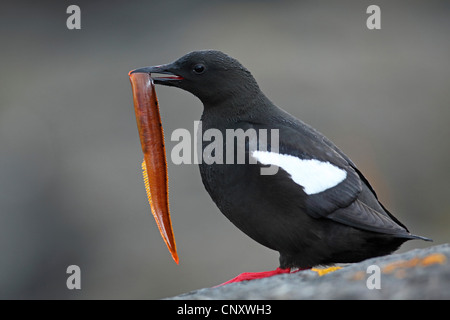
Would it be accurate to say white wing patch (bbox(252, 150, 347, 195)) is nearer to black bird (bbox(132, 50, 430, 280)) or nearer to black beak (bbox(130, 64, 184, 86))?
black bird (bbox(132, 50, 430, 280))

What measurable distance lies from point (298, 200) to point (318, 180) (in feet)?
0.66

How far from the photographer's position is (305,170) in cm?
440

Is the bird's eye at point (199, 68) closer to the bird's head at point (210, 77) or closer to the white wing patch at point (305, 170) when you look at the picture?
the bird's head at point (210, 77)

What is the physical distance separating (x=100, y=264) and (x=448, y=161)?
5.57 meters

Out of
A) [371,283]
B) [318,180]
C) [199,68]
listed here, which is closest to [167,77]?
[199,68]

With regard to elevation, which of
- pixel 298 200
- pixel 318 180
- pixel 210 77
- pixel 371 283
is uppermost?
pixel 210 77

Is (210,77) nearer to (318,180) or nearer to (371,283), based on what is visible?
(318,180)

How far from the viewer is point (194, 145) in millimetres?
4871

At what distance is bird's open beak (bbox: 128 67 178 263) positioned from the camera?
4.45 m

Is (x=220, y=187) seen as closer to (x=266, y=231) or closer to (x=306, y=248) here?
(x=266, y=231)

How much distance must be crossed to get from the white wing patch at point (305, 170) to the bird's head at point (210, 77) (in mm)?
595

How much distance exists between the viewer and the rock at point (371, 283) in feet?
10.8

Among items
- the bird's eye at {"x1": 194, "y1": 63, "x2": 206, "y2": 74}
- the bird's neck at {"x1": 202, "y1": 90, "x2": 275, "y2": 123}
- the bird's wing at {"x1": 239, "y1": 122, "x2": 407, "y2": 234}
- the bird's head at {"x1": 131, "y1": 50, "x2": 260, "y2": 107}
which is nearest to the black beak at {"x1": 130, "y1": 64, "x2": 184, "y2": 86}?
the bird's head at {"x1": 131, "y1": 50, "x2": 260, "y2": 107}
